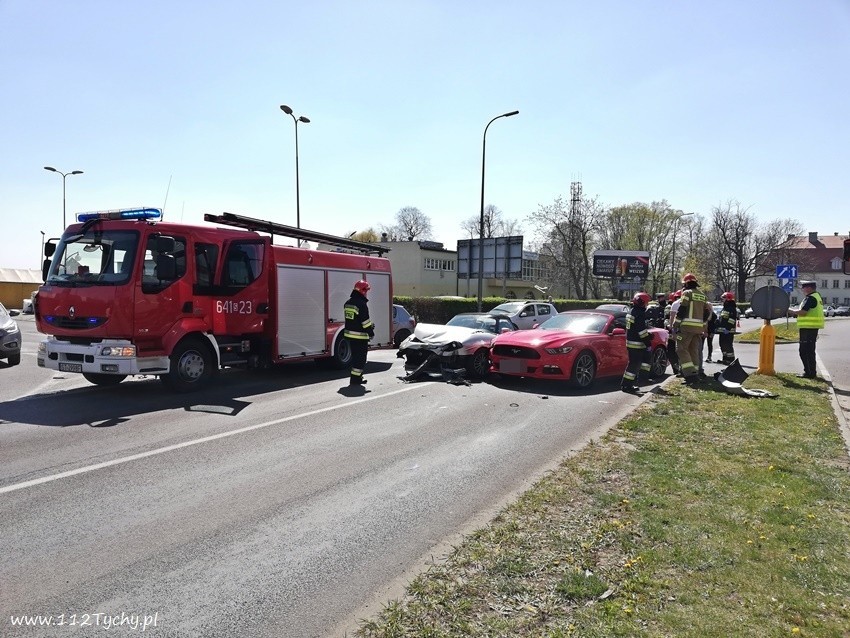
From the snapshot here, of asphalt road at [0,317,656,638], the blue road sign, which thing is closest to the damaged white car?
asphalt road at [0,317,656,638]

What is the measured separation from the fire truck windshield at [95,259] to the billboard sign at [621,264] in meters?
47.5

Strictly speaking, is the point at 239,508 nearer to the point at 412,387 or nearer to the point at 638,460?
the point at 638,460

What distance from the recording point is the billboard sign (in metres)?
51.5

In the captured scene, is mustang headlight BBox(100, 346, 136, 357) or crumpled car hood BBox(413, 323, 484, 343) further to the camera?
crumpled car hood BBox(413, 323, 484, 343)

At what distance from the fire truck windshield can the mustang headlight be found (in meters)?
0.98

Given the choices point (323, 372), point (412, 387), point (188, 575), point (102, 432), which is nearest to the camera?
point (188, 575)

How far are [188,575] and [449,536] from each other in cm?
171

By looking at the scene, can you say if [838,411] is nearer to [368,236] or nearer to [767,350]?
[767,350]

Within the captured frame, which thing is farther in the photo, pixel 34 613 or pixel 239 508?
A: pixel 239 508

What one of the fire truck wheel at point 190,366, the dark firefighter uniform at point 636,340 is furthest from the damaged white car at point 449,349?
the fire truck wheel at point 190,366

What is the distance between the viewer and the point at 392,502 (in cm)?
488

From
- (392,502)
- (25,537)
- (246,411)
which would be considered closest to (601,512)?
(392,502)

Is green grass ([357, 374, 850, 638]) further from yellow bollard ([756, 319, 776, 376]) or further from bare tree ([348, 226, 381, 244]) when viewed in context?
bare tree ([348, 226, 381, 244])

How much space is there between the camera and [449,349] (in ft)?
38.0
